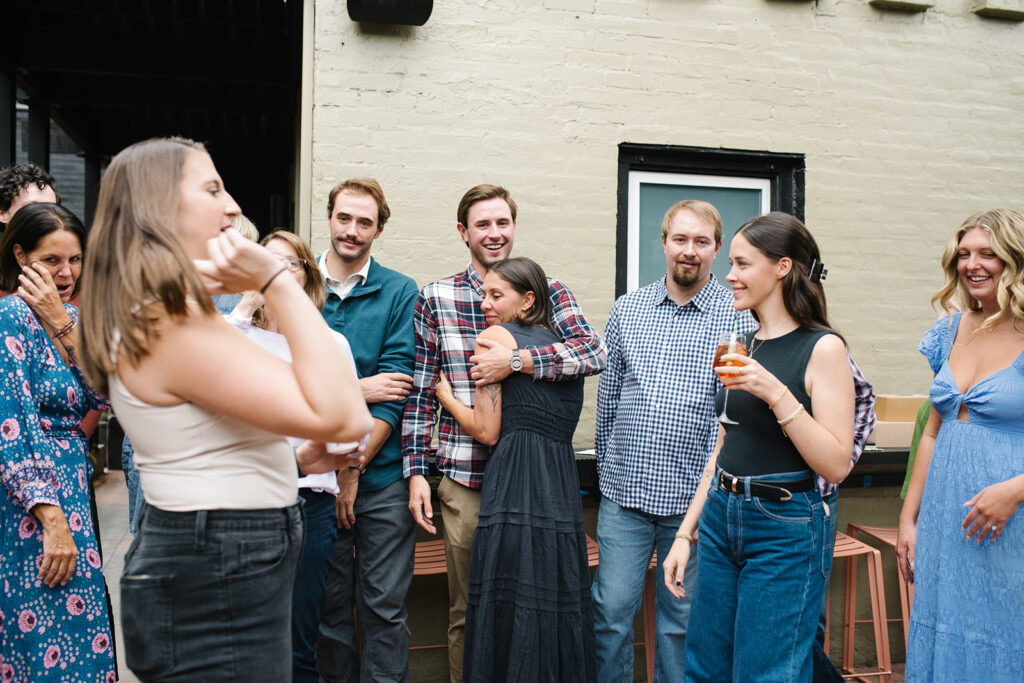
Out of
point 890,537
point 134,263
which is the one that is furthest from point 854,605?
point 134,263

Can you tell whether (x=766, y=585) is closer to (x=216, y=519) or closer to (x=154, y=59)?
(x=216, y=519)

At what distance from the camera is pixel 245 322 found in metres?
2.50

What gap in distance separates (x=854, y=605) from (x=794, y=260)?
2.50 meters

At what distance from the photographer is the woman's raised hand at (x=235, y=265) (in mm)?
1475

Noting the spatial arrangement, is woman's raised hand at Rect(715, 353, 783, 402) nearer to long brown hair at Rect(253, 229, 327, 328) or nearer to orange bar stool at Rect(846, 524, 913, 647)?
long brown hair at Rect(253, 229, 327, 328)

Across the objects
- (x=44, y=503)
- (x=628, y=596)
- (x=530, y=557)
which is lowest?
(x=628, y=596)

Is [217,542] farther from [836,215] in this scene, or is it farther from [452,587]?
[836,215]

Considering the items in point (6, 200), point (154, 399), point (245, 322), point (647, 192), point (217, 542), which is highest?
point (647, 192)

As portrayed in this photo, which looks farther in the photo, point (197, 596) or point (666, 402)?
point (666, 402)

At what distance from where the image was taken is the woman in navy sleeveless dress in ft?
9.15

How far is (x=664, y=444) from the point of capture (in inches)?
128

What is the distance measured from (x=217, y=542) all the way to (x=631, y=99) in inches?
141

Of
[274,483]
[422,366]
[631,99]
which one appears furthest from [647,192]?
[274,483]

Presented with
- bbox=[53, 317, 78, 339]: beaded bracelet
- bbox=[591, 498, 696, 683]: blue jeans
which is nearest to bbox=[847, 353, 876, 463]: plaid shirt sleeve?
bbox=[591, 498, 696, 683]: blue jeans
